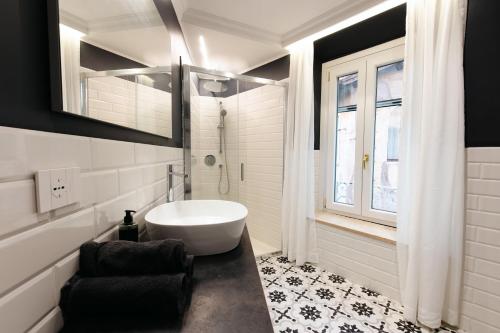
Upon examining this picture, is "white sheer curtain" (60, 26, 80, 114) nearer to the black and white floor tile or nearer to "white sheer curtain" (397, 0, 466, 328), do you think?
the black and white floor tile

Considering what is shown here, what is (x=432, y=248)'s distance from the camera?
1430 mm

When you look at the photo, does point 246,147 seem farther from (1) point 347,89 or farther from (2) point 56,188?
(2) point 56,188

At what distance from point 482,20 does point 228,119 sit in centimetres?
231

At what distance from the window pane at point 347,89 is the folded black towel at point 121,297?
231cm

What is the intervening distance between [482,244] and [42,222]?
6.82ft

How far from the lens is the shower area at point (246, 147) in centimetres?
258

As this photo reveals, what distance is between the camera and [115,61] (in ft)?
2.57

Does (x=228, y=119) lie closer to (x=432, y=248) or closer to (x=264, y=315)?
(x=432, y=248)

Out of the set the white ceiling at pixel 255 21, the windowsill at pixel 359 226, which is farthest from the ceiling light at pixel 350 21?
the windowsill at pixel 359 226

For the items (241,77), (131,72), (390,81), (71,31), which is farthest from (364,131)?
(71,31)

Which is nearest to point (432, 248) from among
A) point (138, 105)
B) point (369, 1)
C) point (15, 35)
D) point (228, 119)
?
point (369, 1)

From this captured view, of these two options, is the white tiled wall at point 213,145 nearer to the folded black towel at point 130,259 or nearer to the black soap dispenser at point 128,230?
the black soap dispenser at point 128,230

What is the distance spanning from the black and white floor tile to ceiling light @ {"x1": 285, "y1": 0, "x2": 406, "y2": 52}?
2.28 metres

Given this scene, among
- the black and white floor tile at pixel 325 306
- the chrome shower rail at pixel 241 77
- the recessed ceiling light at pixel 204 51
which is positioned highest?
the recessed ceiling light at pixel 204 51
